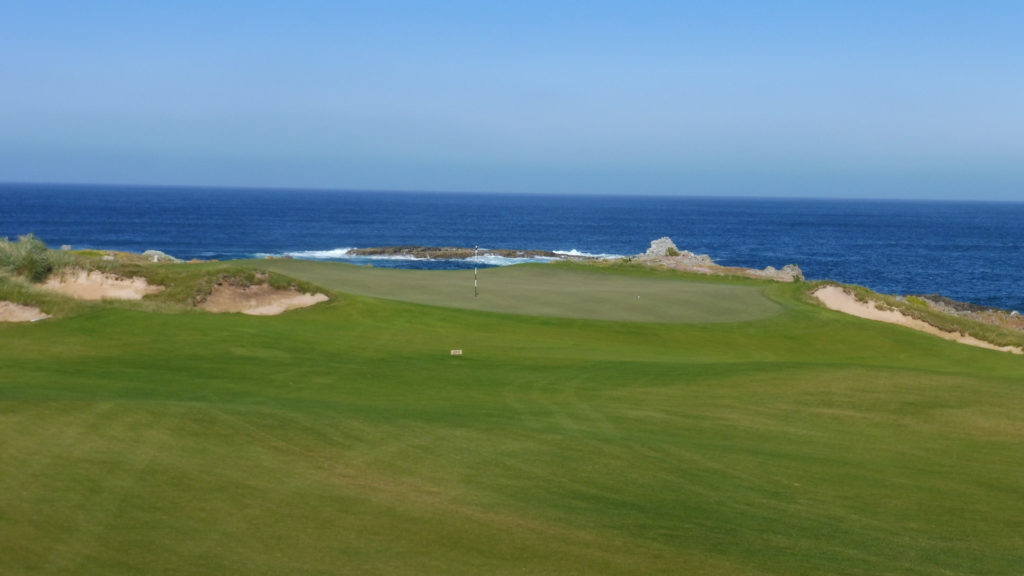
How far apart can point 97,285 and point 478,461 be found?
71.7 feet

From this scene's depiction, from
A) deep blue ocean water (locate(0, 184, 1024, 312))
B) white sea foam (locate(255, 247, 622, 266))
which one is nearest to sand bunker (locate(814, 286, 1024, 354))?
deep blue ocean water (locate(0, 184, 1024, 312))

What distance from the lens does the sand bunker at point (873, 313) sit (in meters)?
33.5

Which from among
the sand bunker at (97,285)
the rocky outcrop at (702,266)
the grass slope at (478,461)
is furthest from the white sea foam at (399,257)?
the grass slope at (478,461)

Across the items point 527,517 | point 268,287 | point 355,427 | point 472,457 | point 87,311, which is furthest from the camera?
point 268,287

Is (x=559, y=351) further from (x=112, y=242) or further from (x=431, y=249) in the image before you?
(x=112, y=242)

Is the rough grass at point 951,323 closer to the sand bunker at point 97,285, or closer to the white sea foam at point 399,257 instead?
the sand bunker at point 97,285

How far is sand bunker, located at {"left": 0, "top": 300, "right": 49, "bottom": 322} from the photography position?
2322 cm

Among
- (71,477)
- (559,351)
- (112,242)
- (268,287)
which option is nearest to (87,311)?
(268,287)

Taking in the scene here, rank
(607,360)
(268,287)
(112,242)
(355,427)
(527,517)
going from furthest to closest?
(112,242)
(268,287)
(607,360)
(355,427)
(527,517)

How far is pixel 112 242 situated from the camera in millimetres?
113875

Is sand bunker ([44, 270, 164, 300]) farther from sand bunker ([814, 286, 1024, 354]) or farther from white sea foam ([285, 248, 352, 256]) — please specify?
white sea foam ([285, 248, 352, 256])

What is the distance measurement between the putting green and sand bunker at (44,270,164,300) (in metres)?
7.32

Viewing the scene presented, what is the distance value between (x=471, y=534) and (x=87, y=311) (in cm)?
1767

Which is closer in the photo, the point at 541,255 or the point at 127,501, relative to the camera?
the point at 127,501
